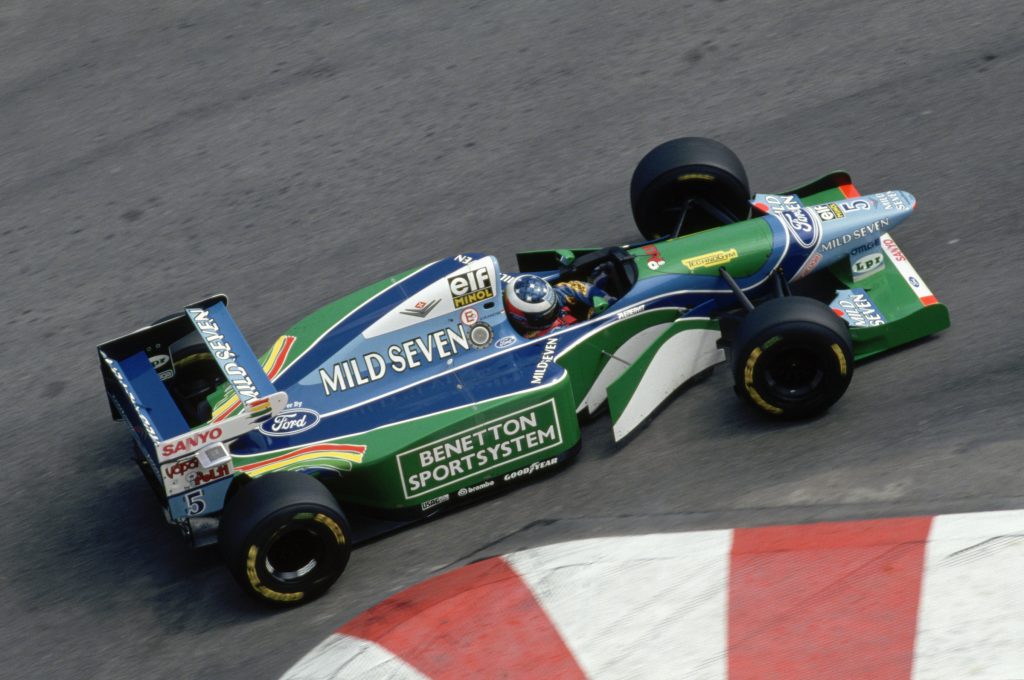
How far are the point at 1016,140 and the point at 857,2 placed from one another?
7.42 feet

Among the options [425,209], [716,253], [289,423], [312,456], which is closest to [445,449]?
[312,456]

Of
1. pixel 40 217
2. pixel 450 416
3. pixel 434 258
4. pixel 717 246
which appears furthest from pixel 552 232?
Answer: pixel 40 217

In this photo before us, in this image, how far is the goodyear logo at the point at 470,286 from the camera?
22.0ft

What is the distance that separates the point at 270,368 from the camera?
6758 millimetres

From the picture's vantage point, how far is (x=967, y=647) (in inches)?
201

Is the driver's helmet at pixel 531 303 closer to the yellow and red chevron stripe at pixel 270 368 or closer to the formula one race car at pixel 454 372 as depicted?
the formula one race car at pixel 454 372

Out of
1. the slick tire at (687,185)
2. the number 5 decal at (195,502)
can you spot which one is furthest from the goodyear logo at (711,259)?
the number 5 decal at (195,502)

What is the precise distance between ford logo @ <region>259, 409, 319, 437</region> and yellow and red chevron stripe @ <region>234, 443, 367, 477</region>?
0.44ft

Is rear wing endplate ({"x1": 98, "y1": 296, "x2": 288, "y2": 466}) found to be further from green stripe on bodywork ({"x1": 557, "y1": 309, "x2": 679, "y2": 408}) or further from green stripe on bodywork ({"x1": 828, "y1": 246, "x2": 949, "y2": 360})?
green stripe on bodywork ({"x1": 828, "y1": 246, "x2": 949, "y2": 360})

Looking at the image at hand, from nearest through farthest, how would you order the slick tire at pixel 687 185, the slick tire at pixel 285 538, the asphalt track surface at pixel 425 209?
the slick tire at pixel 285 538 → the asphalt track surface at pixel 425 209 → the slick tire at pixel 687 185

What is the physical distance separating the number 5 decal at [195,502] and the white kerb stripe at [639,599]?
147cm

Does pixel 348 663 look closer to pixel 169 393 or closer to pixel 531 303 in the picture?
pixel 169 393

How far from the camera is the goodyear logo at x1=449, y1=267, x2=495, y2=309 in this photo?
22.0ft

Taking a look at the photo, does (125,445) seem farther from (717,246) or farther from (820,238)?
(820,238)
